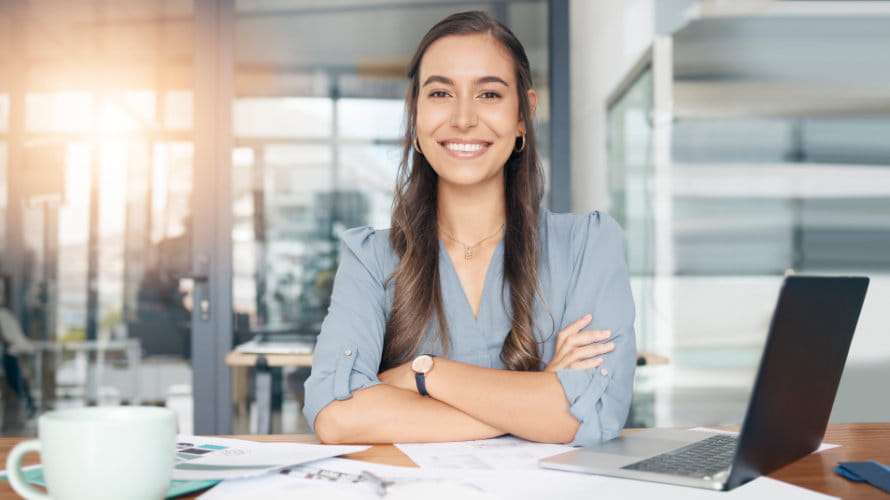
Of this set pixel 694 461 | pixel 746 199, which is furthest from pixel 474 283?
pixel 746 199

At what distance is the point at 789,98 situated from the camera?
3139 millimetres

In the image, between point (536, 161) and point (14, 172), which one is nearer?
point (536, 161)

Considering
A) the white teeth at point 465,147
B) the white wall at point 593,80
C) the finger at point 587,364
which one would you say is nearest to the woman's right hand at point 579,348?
the finger at point 587,364

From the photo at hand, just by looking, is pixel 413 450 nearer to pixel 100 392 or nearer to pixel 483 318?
pixel 483 318

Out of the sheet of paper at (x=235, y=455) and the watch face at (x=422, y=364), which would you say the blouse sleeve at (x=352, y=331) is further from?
the sheet of paper at (x=235, y=455)

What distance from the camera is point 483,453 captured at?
990 mm

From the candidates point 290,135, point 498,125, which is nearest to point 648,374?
point 290,135

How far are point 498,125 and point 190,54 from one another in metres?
2.52

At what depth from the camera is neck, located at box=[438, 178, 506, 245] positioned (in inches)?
61.1

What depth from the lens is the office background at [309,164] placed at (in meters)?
3.17

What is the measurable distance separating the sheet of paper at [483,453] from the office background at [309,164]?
7.84ft

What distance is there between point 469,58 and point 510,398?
2.29ft

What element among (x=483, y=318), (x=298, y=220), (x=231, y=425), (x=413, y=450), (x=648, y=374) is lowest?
(x=231, y=425)

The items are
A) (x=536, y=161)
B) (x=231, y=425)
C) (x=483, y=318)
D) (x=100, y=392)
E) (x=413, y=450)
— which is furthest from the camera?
(x=100, y=392)
